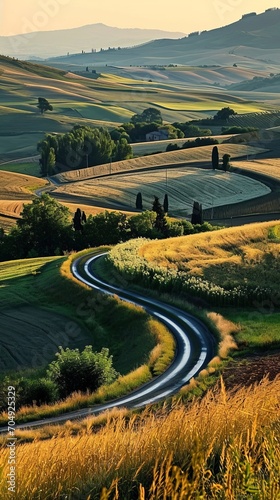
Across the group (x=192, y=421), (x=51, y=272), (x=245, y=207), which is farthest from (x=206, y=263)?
(x=245, y=207)

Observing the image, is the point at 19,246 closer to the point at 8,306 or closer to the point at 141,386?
the point at 8,306

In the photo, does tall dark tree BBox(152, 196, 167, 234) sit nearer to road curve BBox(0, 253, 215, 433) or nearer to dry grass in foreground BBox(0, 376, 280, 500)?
road curve BBox(0, 253, 215, 433)

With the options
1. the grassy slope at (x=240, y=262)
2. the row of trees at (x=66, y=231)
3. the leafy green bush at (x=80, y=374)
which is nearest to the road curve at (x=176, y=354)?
the grassy slope at (x=240, y=262)

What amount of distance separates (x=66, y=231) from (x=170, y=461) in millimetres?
107635

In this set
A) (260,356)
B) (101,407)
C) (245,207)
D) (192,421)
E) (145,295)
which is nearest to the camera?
(192,421)

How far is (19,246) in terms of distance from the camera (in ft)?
373

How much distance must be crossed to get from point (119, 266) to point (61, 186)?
126984 millimetres

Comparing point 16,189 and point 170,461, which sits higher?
point 170,461

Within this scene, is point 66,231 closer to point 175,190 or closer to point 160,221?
point 160,221

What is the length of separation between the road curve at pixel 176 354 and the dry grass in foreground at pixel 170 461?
1747 centimetres

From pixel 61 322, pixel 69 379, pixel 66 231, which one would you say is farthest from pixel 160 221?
pixel 69 379

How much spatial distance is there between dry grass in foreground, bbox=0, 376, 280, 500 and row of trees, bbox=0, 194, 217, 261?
10050cm

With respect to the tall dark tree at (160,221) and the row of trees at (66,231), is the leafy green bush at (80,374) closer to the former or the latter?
the row of trees at (66,231)

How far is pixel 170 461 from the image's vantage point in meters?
7.32
